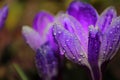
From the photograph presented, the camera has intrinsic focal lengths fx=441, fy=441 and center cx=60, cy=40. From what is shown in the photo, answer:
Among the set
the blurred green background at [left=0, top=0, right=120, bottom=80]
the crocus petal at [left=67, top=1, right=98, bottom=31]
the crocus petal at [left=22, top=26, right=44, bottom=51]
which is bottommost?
the blurred green background at [left=0, top=0, right=120, bottom=80]

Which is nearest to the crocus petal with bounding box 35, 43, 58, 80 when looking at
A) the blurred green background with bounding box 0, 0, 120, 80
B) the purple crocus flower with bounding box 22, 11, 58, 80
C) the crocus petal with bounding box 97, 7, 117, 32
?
the purple crocus flower with bounding box 22, 11, 58, 80

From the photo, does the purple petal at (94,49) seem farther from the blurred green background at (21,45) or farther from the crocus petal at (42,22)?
the blurred green background at (21,45)

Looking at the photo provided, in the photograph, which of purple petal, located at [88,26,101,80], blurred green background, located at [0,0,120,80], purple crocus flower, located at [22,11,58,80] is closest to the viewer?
purple petal, located at [88,26,101,80]

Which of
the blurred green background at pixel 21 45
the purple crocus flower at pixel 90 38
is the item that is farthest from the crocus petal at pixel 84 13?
the blurred green background at pixel 21 45

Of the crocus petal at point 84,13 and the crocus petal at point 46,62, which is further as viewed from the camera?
the crocus petal at point 46,62

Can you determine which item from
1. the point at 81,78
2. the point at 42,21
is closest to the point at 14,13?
the point at 81,78

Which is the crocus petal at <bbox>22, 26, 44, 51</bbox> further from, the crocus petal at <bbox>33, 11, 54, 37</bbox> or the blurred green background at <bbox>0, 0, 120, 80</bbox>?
the blurred green background at <bbox>0, 0, 120, 80</bbox>

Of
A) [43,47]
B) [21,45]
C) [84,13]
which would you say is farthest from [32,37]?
[21,45]

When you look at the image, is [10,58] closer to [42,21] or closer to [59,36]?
[42,21]

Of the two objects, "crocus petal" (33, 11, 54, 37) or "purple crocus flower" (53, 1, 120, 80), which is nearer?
"purple crocus flower" (53, 1, 120, 80)
